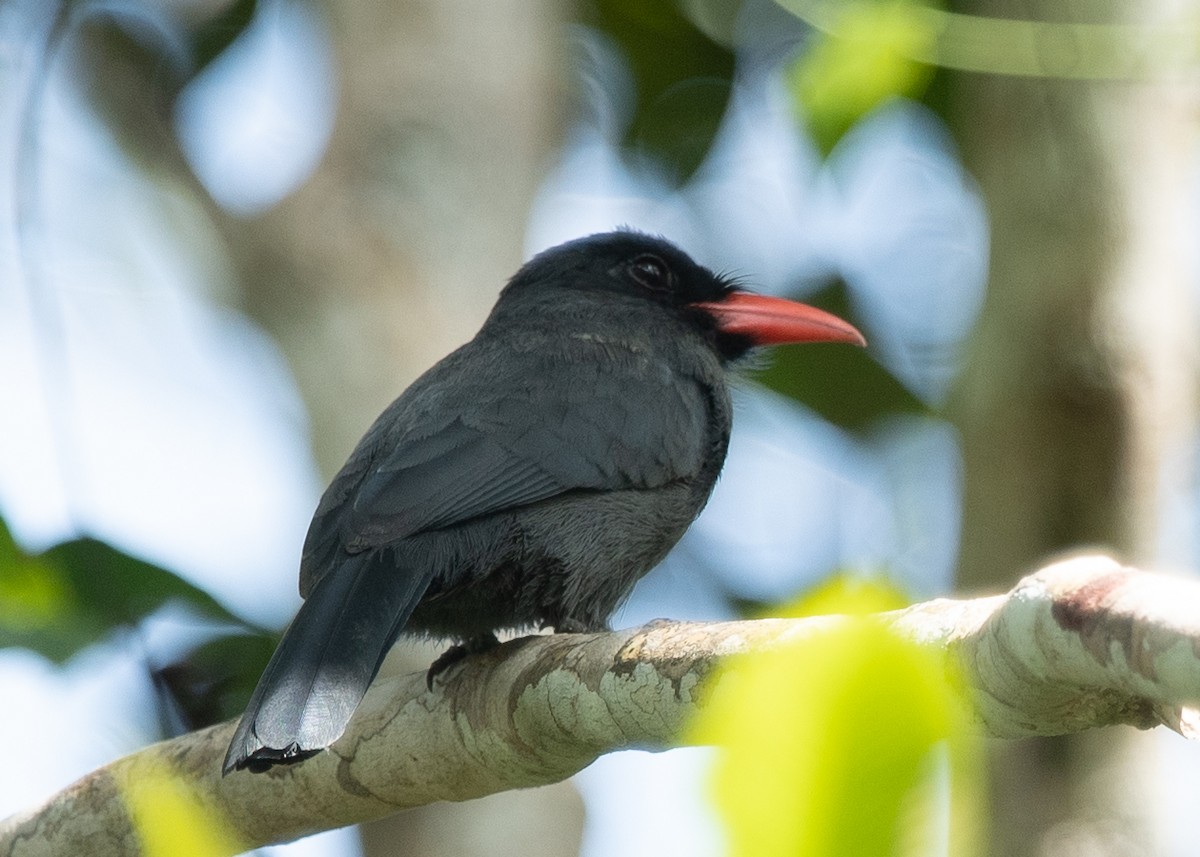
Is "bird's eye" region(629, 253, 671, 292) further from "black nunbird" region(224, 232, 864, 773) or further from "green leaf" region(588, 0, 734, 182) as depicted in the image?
"green leaf" region(588, 0, 734, 182)

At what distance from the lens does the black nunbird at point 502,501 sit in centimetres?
284

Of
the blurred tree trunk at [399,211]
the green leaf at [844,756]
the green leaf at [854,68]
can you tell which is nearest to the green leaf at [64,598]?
the blurred tree trunk at [399,211]

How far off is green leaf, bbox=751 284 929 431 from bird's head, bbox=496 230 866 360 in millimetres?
1765

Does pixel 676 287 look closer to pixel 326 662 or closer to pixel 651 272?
pixel 651 272

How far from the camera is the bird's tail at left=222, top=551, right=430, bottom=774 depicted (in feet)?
8.35

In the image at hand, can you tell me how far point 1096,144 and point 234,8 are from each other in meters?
3.76

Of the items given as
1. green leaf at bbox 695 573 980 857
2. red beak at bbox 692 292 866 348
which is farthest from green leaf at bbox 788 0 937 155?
red beak at bbox 692 292 866 348

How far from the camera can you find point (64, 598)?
3.86m

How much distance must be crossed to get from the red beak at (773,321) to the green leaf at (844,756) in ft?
12.5

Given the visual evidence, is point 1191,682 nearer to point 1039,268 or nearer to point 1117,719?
point 1117,719

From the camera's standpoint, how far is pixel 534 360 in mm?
3811

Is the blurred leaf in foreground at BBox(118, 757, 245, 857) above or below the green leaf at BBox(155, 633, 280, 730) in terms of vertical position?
above

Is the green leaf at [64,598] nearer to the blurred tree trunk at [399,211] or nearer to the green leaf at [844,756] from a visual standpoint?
the blurred tree trunk at [399,211]

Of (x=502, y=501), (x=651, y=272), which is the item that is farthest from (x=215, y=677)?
(x=651, y=272)
